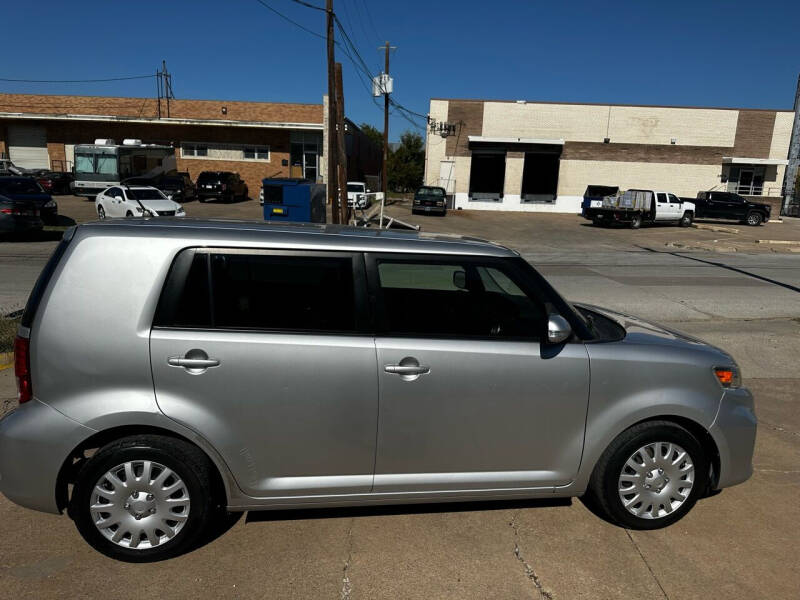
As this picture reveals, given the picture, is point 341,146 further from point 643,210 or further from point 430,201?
point 643,210

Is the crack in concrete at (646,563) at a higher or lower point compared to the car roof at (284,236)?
lower

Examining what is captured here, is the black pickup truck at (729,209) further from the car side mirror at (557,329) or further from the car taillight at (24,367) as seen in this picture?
the car taillight at (24,367)

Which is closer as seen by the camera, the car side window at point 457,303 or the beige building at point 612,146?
the car side window at point 457,303

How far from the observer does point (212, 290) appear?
9.87ft

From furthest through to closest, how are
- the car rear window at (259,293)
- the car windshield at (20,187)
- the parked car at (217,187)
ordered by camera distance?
1. the parked car at (217,187)
2. the car windshield at (20,187)
3. the car rear window at (259,293)

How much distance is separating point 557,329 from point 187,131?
40973mm

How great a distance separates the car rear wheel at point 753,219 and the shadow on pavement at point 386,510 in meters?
35.8

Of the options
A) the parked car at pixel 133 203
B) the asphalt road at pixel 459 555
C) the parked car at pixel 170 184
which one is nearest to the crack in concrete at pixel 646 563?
the asphalt road at pixel 459 555

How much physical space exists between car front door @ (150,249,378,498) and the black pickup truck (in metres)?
34.7

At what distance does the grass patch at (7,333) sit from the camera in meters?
6.00

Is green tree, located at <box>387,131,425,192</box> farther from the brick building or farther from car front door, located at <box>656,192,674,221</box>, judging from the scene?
car front door, located at <box>656,192,674,221</box>

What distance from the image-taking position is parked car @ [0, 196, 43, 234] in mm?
16562

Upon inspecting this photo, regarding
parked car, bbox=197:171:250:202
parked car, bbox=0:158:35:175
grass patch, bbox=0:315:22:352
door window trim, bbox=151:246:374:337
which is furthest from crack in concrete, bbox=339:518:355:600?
parked car, bbox=0:158:35:175

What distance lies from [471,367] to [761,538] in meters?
2.07
